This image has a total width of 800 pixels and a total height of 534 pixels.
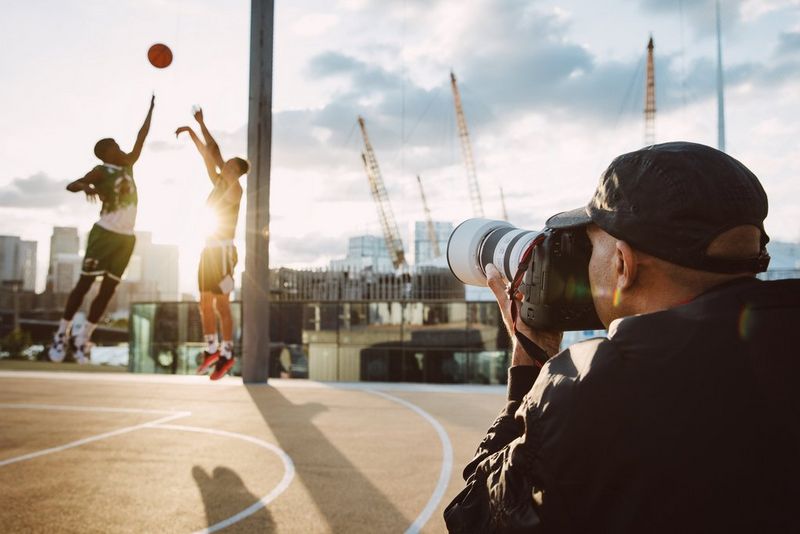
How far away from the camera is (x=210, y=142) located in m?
7.11

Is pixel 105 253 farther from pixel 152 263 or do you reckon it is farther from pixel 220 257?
pixel 220 257

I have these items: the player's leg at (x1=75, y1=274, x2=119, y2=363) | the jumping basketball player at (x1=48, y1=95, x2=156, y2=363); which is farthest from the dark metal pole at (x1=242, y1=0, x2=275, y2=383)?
the player's leg at (x1=75, y1=274, x2=119, y2=363)

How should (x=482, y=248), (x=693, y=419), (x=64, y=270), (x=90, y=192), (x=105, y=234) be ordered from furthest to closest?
(x=64, y=270), (x=105, y=234), (x=90, y=192), (x=482, y=248), (x=693, y=419)

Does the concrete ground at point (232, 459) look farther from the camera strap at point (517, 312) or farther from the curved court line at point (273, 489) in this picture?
the camera strap at point (517, 312)

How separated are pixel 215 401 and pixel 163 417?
4.40ft

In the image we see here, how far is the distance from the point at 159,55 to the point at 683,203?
6.28m

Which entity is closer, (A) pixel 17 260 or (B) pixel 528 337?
(B) pixel 528 337

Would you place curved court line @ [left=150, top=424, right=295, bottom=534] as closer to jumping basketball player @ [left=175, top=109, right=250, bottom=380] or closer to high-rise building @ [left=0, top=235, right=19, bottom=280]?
jumping basketball player @ [left=175, top=109, right=250, bottom=380]

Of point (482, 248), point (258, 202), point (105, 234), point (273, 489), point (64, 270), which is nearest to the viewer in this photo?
point (482, 248)

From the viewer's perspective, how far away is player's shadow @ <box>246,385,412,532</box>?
12.9 ft

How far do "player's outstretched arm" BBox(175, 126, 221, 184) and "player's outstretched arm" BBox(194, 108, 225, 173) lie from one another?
0.04 meters

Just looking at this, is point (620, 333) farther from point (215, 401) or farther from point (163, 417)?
point (215, 401)

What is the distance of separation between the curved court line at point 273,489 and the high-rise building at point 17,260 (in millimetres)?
2687

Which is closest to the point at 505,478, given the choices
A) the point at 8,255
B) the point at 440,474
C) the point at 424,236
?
the point at 440,474
